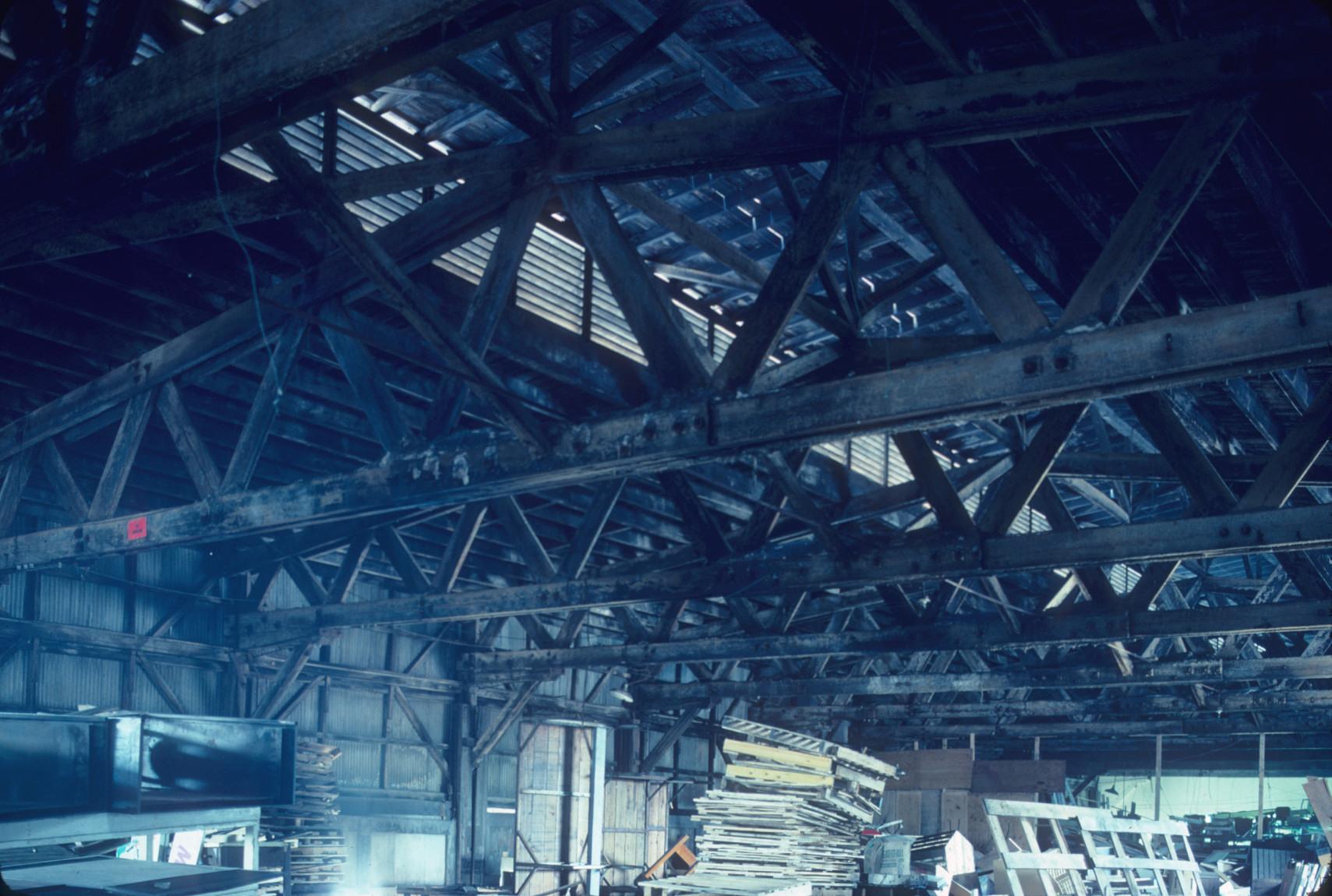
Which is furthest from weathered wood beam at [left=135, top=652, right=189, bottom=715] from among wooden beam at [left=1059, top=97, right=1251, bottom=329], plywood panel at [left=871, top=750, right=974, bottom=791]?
plywood panel at [left=871, top=750, right=974, bottom=791]

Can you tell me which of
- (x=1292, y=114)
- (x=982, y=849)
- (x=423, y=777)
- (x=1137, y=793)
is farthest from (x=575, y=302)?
(x=1137, y=793)

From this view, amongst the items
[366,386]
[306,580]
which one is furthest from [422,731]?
[366,386]

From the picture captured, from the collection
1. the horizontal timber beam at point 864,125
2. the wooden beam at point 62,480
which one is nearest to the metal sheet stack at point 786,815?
the wooden beam at point 62,480

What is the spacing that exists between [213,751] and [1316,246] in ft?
27.8

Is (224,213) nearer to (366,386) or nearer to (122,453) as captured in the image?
(366,386)

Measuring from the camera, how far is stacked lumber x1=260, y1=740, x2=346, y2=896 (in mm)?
14195

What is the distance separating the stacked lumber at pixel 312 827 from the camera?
1420cm

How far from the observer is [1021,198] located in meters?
7.04

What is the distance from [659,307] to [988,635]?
8129 mm

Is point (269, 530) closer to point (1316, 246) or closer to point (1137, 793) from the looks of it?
point (1316, 246)

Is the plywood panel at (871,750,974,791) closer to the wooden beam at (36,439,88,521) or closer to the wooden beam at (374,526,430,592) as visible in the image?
the wooden beam at (374,526,430,592)

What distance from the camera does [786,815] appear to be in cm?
1564

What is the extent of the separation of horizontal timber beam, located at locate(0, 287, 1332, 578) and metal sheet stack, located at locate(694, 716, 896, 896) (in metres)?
9.31

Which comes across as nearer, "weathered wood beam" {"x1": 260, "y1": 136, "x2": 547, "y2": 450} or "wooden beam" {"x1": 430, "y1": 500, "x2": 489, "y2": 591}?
"weathered wood beam" {"x1": 260, "y1": 136, "x2": 547, "y2": 450}
